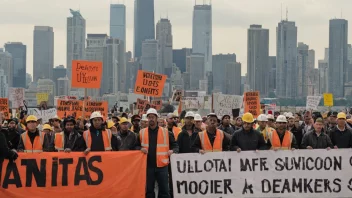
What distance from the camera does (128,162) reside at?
1723 cm

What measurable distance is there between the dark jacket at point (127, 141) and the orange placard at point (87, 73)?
23.6ft

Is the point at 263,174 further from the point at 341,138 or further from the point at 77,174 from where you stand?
the point at 77,174

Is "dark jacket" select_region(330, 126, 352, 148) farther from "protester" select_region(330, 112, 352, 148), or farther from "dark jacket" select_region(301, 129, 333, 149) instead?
"dark jacket" select_region(301, 129, 333, 149)

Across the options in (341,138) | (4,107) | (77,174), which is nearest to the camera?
(77,174)

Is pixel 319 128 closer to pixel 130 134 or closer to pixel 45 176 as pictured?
pixel 130 134

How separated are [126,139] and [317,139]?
3.77 meters

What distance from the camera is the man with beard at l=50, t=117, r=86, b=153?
17422 mm

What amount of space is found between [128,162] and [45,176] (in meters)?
1.55

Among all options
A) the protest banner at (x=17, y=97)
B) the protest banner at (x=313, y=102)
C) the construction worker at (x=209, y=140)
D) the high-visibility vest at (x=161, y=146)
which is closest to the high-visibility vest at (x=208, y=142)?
the construction worker at (x=209, y=140)

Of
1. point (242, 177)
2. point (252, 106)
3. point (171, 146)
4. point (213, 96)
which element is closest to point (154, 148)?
point (171, 146)

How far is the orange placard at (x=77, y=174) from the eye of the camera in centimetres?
1697

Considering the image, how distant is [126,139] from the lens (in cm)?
1823

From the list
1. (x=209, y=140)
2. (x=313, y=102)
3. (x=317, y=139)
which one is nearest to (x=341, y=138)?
(x=317, y=139)

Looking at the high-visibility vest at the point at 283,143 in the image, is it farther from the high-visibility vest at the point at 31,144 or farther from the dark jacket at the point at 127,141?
the high-visibility vest at the point at 31,144
